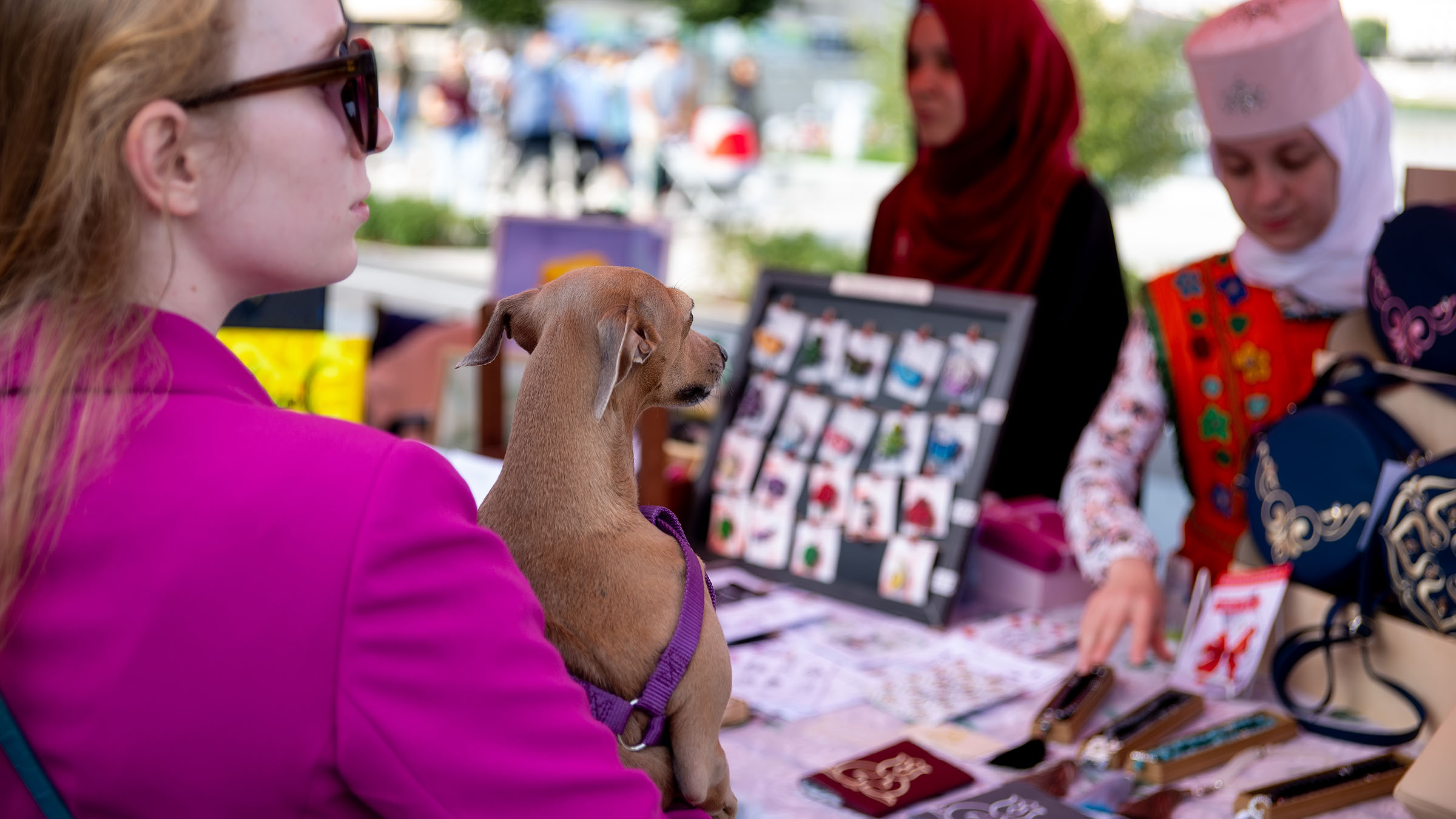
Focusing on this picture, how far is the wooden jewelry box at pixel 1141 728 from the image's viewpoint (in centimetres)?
147

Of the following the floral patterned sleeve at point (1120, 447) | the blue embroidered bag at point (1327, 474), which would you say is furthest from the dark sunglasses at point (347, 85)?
the floral patterned sleeve at point (1120, 447)

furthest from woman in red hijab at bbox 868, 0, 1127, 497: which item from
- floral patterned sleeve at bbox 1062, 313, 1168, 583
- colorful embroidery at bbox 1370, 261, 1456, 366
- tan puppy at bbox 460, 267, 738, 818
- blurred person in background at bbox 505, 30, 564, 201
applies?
blurred person in background at bbox 505, 30, 564, 201

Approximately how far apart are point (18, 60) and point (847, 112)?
1059 centimetres

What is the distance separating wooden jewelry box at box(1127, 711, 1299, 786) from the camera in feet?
4.73

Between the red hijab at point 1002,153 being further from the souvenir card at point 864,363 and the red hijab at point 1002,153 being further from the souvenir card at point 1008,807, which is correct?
the souvenir card at point 1008,807

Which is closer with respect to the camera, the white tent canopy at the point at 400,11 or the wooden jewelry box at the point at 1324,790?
the wooden jewelry box at the point at 1324,790

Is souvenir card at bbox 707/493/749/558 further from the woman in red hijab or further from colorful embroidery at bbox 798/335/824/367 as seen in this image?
the woman in red hijab

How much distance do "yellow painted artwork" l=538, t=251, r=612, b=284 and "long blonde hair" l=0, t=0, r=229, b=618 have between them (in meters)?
2.51

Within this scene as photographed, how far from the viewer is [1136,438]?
227 cm

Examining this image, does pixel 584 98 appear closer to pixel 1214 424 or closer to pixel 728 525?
pixel 728 525

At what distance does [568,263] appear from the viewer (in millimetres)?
3566

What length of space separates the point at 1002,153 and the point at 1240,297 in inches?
35.8

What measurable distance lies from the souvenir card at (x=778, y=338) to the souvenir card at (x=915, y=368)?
23 cm

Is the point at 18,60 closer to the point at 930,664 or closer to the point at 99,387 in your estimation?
the point at 99,387
